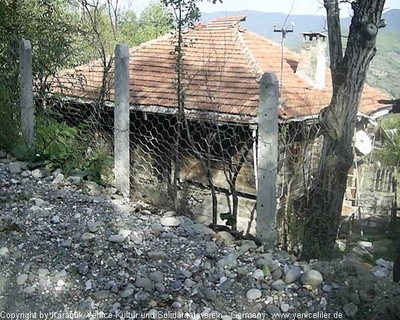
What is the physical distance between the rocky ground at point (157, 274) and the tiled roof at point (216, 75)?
2.99m

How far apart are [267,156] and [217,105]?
11.2 ft

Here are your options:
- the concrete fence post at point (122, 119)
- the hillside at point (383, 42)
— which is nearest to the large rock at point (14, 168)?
the concrete fence post at point (122, 119)

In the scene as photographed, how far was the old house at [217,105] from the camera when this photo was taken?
511 cm

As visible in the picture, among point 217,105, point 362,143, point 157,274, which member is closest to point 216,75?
point 217,105

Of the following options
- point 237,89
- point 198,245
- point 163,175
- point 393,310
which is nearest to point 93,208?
point 198,245

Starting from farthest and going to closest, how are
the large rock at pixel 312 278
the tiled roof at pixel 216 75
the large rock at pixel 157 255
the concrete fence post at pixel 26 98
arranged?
the tiled roof at pixel 216 75
the concrete fence post at pixel 26 98
the large rock at pixel 157 255
the large rock at pixel 312 278

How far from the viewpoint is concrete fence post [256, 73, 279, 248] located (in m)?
2.81

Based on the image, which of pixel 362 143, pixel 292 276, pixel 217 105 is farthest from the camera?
pixel 362 143

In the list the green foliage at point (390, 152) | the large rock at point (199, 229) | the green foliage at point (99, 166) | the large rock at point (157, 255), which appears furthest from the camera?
the green foliage at point (390, 152)

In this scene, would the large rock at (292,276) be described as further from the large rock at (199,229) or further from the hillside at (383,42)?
the hillside at (383,42)

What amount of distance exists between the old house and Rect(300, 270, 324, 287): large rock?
1.38 metres

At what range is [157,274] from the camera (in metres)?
2.51

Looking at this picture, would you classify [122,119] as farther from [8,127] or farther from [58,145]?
[8,127]

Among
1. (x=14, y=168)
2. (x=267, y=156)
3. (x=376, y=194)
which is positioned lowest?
(x=376, y=194)
